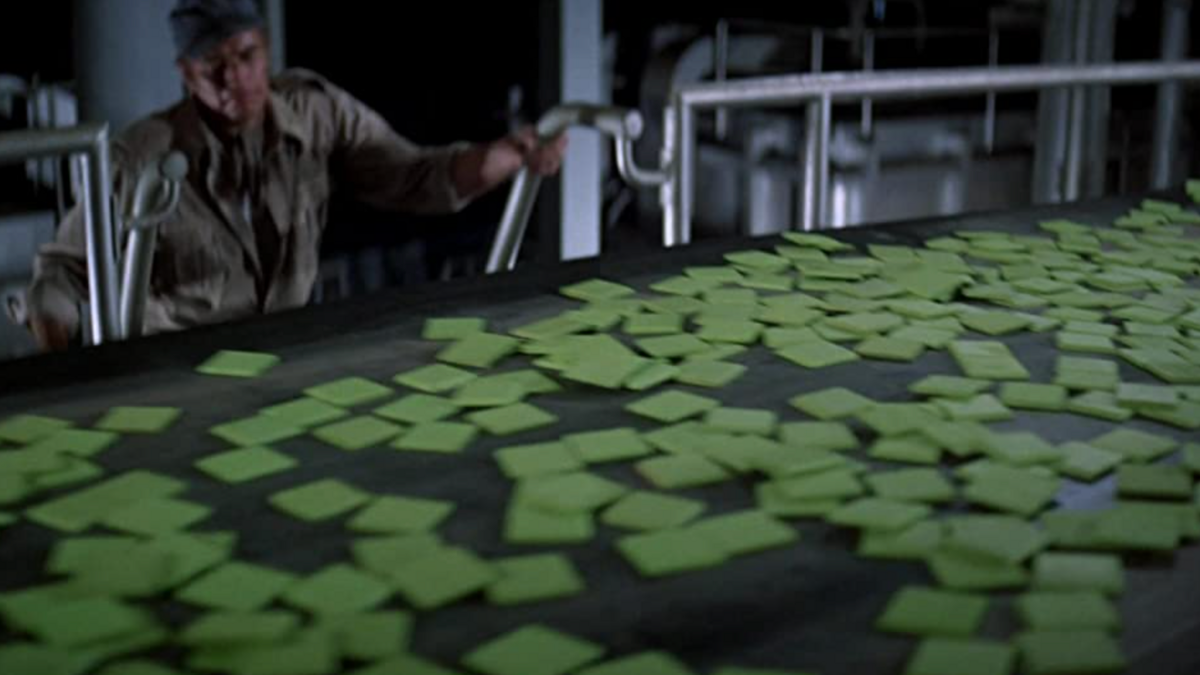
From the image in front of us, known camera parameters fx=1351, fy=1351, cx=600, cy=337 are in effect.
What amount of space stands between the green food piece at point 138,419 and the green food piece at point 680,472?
1.55ft

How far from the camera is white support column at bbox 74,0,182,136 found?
3.27m

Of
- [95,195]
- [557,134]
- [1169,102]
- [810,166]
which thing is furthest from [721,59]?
[95,195]

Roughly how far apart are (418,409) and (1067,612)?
26.4 inches

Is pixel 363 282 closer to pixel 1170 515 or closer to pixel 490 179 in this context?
pixel 490 179

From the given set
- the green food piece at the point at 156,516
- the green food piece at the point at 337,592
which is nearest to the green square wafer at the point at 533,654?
the green food piece at the point at 337,592

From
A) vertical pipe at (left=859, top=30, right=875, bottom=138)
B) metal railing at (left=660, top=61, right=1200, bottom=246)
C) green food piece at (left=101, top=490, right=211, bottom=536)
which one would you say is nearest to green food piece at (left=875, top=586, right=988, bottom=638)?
green food piece at (left=101, top=490, right=211, bottom=536)

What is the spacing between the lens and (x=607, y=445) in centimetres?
126

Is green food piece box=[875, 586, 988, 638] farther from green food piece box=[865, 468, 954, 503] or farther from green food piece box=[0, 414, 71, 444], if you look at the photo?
green food piece box=[0, 414, 71, 444]

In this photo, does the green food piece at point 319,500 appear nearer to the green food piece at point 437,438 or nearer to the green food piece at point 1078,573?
the green food piece at point 437,438

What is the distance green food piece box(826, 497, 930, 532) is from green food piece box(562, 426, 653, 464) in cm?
21

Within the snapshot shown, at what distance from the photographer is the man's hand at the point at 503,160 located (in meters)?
2.66

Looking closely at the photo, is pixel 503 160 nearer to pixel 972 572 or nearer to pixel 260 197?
pixel 260 197

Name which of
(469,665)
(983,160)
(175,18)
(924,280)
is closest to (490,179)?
(175,18)

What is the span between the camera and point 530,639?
35.5 inches
